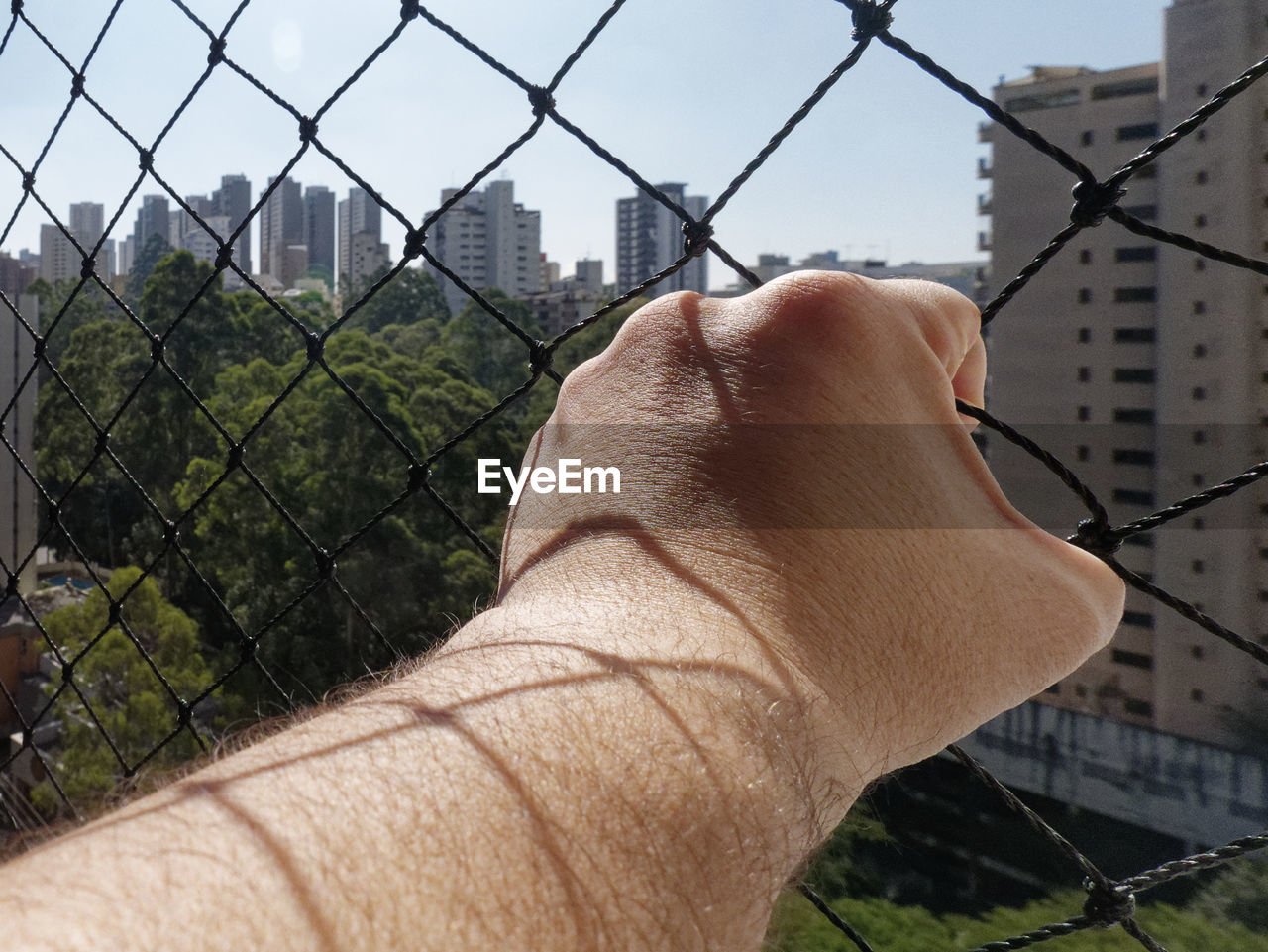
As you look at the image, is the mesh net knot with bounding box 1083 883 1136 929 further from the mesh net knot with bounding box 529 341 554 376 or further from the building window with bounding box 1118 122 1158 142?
the building window with bounding box 1118 122 1158 142

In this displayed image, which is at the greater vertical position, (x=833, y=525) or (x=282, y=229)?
(x=282, y=229)

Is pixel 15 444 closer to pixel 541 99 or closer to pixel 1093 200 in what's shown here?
pixel 541 99

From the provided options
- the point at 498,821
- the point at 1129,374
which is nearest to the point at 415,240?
the point at 498,821

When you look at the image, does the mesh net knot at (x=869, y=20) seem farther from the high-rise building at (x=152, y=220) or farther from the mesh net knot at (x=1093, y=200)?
the high-rise building at (x=152, y=220)

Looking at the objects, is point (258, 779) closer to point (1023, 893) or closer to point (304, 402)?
point (304, 402)

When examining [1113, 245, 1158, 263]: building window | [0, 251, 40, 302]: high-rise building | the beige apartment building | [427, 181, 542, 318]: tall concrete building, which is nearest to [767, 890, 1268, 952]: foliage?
the beige apartment building

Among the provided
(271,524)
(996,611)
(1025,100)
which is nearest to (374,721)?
(996,611)
